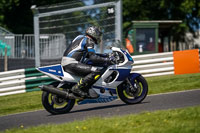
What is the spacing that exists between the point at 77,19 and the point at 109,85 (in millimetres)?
6087

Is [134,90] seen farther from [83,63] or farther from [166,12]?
[166,12]

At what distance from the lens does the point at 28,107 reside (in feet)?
35.5

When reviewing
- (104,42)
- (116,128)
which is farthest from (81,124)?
(104,42)

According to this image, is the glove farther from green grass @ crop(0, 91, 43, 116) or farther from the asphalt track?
green grass @ crop(0, 91, 43, 116)

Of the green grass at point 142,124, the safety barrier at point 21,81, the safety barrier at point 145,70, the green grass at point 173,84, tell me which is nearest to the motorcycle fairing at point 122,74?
the green grass at point 142,124

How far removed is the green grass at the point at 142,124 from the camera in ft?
19.1

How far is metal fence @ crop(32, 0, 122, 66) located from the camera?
13.7 meters

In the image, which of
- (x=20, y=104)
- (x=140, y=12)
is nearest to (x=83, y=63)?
(x=20, y=104)

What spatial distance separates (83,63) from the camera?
8.61 metres

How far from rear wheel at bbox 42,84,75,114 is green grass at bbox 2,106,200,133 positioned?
1.62m

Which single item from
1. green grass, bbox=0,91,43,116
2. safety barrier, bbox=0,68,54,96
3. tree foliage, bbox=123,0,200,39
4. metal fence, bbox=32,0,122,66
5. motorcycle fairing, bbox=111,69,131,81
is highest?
tree foliage, bbox=123,0,200,39

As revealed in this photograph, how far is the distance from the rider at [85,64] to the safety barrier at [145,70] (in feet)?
19.0

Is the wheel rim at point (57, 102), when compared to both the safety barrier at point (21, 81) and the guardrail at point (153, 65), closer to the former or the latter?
the safety barrier at point (21, 81)

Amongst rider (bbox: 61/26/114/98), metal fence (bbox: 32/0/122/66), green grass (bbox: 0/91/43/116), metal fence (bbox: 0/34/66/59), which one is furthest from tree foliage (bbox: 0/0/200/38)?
rider (bbox: 61/26/114/98)
